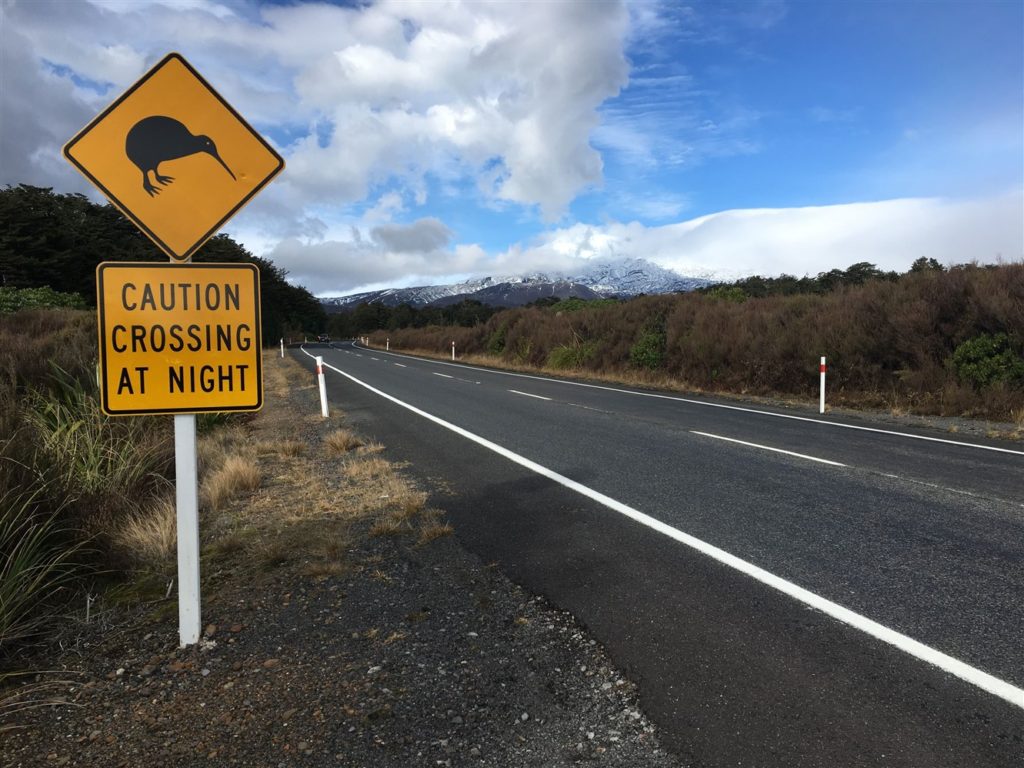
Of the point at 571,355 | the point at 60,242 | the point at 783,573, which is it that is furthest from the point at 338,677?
the point at 60,242

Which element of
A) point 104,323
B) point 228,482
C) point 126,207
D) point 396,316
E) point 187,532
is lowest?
point 228,482

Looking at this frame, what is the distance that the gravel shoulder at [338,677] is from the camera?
2.53m

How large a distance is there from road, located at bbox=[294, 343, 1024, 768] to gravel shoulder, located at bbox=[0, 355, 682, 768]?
317 millimetres

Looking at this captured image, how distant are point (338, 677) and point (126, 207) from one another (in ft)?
→ 8.68

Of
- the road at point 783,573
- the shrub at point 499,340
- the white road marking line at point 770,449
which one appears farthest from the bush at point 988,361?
the shrub at point 499,340

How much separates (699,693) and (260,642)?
2296 millimetres

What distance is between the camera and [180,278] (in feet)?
10.7

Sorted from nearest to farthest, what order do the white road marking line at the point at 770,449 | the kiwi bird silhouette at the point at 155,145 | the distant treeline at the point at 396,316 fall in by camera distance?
the kiwi bird silhouette at the point at 155,145 < the white road marking line at the point at 770,449 < the distant treeline at the point at 396,316

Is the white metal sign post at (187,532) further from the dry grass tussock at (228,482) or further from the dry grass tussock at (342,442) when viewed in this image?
the dry grass tussock at (342,442)

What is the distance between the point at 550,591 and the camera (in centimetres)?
404

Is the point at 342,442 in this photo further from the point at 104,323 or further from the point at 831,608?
the point at 831,608

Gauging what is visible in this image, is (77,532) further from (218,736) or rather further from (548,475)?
(548,475)

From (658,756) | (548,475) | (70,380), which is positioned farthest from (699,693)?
(70,380)

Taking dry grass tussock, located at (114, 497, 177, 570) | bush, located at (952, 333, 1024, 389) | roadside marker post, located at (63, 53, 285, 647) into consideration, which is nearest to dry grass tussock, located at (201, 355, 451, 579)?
dry grass tussock, located at (114, 497, 177, 570)
